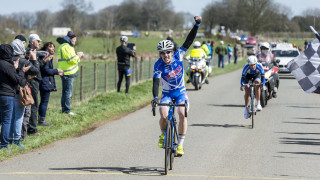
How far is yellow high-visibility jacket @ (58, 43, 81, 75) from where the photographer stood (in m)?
16.2

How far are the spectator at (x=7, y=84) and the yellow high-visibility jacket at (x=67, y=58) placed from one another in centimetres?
474

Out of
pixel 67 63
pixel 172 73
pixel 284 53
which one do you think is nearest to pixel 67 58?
pixel 67 63

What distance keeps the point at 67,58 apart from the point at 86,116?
1.42 m

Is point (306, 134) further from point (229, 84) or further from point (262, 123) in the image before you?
point (229, 84)

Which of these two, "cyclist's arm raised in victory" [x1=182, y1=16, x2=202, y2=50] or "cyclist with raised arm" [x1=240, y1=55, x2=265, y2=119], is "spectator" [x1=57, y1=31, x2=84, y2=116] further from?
"cyclist's arm raised in victory" [x1=182, y1=16, x2=202, y2=50]

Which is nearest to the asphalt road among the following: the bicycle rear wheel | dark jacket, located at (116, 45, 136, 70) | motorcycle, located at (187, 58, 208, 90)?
the bicycle rear wheel

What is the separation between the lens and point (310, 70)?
11.0 metres

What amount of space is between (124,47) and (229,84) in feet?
29.7

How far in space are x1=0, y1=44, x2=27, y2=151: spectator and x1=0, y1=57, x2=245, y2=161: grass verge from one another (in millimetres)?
359

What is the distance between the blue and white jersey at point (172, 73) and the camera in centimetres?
993

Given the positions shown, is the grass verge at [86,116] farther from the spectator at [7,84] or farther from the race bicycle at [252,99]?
the race bicycle at [252,99]

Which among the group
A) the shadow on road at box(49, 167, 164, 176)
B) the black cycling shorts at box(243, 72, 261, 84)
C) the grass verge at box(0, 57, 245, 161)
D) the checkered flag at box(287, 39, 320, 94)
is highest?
the checkered flag at box(287, 39, 320, 94)

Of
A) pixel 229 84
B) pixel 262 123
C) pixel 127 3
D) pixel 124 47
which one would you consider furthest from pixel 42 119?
pixel 127 3

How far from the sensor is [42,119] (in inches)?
574
